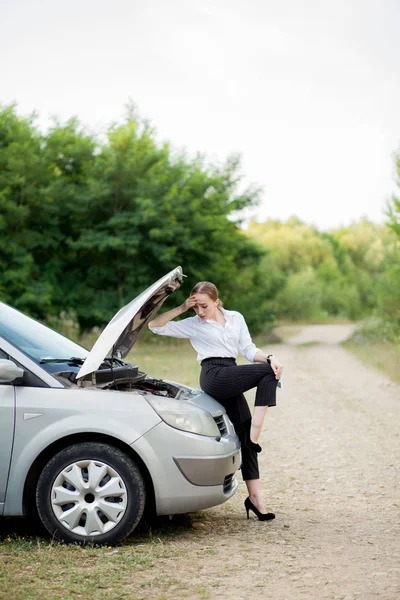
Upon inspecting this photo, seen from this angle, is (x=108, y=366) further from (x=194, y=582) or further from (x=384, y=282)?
(x=384, y=282)

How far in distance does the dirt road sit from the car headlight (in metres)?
0.81

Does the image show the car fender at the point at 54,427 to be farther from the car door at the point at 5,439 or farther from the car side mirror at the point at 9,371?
the car side mirror at the point at 9,371

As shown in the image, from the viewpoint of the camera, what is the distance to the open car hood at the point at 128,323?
5.66 metres

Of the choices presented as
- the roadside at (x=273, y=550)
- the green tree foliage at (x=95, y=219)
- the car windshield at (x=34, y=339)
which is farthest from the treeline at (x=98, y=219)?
the car windshield at (x=34, y=339)

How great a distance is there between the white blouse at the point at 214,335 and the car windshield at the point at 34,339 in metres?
0.71

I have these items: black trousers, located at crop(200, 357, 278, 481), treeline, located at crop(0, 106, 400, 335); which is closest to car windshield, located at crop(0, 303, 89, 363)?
black trousers, located at crop(200, 357, 278, 481)

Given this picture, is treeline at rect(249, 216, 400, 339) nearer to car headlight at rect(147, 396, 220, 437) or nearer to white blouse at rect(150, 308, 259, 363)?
white blouse at rect(150, 308, 259, 363)

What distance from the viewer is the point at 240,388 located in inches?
255

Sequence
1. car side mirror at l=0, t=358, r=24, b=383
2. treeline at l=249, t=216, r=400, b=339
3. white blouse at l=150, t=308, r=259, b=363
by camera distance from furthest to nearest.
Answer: treeline at l=249, t=216, r=400, b=339, white blouse at l=150, t=308, r=259, b=363, car side mirror at l=0, t=358, r=24, b=383

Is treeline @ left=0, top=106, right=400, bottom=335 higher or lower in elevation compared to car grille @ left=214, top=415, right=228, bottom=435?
higher

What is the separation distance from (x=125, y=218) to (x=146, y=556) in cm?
2922

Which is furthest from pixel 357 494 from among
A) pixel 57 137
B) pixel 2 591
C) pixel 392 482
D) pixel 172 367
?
pixel 57 137

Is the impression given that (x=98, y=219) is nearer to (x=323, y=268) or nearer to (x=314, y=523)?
(x=314, y=523)

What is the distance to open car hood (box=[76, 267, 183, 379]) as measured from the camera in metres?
5.66
